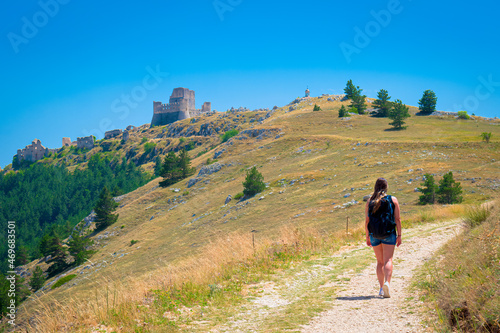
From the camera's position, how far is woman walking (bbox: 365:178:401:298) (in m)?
6.69

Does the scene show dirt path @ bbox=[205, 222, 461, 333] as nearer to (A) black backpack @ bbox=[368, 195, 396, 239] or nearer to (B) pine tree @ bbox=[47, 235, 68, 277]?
(A) black backpack @ bbox=[368, 195, 396, 239]

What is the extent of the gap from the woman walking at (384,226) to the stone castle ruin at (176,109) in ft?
586

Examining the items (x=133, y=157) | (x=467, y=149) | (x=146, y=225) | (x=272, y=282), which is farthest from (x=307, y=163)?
(x=133, y=157)

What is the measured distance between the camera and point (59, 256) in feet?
174

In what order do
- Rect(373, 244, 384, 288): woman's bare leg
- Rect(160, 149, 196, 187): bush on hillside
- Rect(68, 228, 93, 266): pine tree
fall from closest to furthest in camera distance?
Rect(373, 244, 384, 288): woman's bare leg < Rect(68, 228, 93, 266): pine tree < Rect(160, 149, 196, 187): bush on hillside

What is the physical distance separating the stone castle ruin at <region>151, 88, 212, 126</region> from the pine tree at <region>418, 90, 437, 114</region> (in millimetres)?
129520

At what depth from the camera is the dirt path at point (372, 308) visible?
5149 mm

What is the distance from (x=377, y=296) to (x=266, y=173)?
138ft

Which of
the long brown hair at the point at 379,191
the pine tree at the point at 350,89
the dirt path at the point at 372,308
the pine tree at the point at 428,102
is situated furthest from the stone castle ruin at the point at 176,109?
the long brown hair at the point at 379,191

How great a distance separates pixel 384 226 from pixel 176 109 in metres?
185

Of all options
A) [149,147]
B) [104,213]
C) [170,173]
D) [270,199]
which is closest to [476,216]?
[270,199]

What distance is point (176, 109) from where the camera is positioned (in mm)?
182875

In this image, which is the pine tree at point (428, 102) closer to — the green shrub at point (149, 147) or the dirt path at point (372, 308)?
the dirt path at point (372, 308)

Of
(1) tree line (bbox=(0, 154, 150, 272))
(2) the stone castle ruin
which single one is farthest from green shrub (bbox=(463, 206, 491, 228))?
(2) the stone castle ruin
